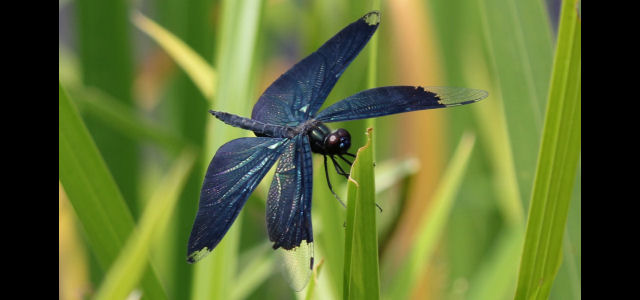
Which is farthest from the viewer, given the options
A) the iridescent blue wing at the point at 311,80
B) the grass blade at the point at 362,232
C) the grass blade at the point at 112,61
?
the grass blade at the point at 112,61

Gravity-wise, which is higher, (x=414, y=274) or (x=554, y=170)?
(x=554, y=170)

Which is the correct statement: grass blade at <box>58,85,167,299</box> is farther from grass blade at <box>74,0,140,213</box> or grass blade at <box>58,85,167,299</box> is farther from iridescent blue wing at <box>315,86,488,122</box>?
grass blade at <box>74,0,140,213</box>

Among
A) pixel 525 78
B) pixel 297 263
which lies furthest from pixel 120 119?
pixel 525 78

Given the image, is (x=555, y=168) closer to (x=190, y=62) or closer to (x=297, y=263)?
(x=297, y=263)

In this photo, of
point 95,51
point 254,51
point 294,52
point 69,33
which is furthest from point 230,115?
point 69,33

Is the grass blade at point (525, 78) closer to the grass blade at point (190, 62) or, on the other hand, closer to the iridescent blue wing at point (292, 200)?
the iridescent blue wing at point (292, 200)

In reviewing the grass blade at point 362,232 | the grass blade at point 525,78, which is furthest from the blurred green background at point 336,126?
the grass blade at point 362,232

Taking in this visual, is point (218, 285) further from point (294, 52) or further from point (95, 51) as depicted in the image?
point (294, 52)
